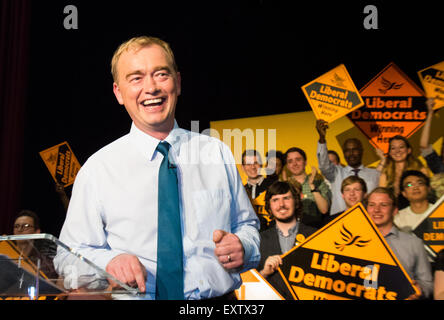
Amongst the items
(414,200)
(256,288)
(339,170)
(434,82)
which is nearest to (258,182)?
(339,170)

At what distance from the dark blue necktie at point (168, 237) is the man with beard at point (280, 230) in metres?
0.90

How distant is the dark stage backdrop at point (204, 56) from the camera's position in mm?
3207

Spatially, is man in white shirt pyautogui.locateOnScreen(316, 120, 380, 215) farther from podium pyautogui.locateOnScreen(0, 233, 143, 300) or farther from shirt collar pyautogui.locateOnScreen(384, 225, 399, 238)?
podium pyautogui.locateOnScreen(0, 233, 143, 300)

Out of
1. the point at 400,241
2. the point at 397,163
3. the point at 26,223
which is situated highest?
the point at 397,163

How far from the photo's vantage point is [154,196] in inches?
98.4

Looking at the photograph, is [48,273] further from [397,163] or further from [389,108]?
[389,108]

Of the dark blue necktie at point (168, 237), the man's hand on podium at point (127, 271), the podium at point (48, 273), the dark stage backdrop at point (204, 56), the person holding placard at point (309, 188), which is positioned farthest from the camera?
the person holding placard at point (309, 188)

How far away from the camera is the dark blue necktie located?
7.70 ft

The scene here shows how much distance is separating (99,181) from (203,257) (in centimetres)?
67

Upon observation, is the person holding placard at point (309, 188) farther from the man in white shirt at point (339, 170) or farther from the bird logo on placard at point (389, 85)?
the bird logo on placard at point (389, 85)

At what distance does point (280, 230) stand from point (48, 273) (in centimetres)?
198

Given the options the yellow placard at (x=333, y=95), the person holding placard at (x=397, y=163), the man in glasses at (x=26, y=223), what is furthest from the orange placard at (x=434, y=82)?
the man in glasses at (x=26, y=223)

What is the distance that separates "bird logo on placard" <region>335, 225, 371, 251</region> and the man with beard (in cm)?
23
